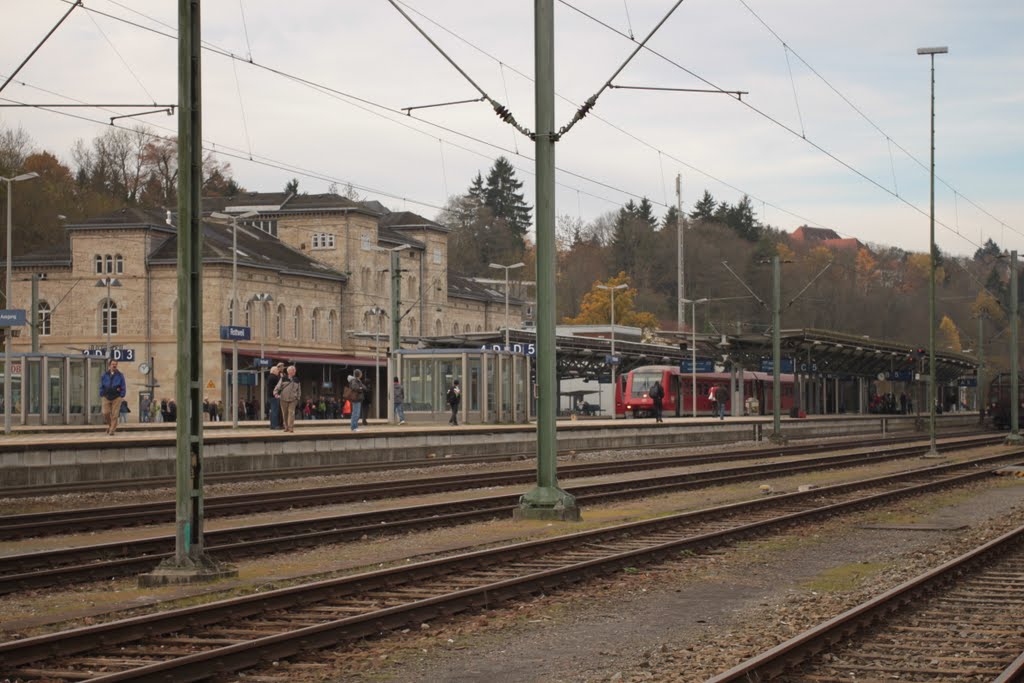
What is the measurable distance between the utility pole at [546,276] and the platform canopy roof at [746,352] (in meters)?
38.5

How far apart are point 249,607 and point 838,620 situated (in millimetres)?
4265

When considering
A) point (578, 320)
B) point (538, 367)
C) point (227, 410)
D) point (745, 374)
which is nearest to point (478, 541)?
point (538, 367)

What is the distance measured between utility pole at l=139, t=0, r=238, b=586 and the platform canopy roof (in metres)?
45.4

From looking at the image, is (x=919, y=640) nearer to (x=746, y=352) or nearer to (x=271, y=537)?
(x=271, y=537)

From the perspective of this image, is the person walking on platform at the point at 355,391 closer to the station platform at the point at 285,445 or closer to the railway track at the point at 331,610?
the station platform at the point at 285,445

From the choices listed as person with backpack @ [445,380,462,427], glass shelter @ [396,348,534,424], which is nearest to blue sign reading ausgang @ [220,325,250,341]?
glass shelter @ [396,348,534,424]

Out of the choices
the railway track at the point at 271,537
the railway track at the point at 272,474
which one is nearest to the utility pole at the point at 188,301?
the railway track at the point at 271,537

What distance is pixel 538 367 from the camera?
59.8 ft

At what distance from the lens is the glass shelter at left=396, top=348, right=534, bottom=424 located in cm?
4359

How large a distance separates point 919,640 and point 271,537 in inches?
352

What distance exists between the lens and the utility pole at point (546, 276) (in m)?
18.0

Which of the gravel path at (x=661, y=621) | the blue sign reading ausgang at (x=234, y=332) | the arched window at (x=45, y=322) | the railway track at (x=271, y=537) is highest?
the arched window at (x=45, y=322)

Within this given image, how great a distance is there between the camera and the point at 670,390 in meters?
72.0

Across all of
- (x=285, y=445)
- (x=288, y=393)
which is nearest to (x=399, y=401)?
(x=288, y=393)
